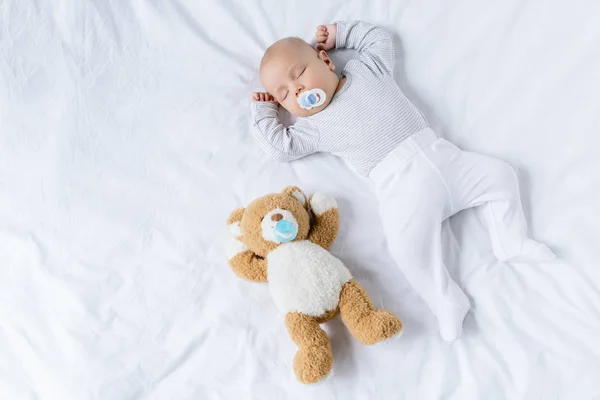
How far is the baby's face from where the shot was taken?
1.20m

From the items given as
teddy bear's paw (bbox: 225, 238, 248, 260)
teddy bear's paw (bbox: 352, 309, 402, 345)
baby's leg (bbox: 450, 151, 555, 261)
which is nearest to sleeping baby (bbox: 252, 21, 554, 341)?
baby's leg (bbox: 450, 151, 555, 261)

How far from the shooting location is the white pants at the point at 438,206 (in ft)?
3.52

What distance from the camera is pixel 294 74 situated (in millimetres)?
1202

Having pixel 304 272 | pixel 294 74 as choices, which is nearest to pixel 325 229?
pixel 304 272

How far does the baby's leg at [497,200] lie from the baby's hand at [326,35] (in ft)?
1.30

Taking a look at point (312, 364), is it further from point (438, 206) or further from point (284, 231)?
point (438, 206)

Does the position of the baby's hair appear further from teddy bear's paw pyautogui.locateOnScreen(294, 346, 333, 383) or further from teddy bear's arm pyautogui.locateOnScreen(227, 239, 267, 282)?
teddy bear's paw pyautogui.locateOnScreen(294, 346, 333, 383)

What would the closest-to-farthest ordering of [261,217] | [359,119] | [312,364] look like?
[312,364] < [261,217] < [359,119]

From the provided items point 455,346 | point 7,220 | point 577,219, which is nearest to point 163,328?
point 7,220

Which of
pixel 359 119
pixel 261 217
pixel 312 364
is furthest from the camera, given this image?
pixel 359 119

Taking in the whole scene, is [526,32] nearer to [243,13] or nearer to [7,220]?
[243,13]

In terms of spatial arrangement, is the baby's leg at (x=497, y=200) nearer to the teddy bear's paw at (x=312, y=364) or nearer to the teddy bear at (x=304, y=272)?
the teddy bear at (x=304, y=272)

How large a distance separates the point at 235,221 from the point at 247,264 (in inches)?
3.8

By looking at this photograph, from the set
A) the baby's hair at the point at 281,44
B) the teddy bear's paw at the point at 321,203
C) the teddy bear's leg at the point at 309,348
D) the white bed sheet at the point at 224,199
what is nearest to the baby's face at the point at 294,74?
the baby's hair at the point at 281,44
